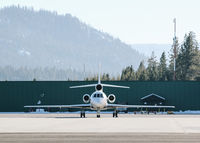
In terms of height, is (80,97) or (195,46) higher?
(195,46)

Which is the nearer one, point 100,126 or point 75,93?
point 100,126

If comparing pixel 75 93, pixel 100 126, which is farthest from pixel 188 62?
pixel 100 126

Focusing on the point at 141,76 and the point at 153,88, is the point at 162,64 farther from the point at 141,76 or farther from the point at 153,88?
the point at 153,88

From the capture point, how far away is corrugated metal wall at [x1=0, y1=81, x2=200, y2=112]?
74.2 m

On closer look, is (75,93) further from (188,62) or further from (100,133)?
(188,62)

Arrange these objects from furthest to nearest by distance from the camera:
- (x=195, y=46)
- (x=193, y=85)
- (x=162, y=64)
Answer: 1. (x=162, y=64)
2. (x=195, y=46)
3. (x=193, y=85)

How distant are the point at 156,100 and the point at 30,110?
59.4ft

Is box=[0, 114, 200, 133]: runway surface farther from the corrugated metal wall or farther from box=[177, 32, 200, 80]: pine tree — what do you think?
box=[177, 32, 200, 80]: pine tree

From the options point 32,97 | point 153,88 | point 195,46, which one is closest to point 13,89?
point 32,97

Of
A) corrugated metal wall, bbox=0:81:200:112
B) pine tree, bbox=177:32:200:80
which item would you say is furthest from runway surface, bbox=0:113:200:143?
pine tree, bbox=177:32:200:80

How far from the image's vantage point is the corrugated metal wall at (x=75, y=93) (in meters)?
74.2

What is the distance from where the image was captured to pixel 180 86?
74188 mm

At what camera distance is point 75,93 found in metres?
75.9

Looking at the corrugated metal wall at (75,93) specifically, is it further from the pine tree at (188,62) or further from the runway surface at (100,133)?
the pine tree at (188,62)
